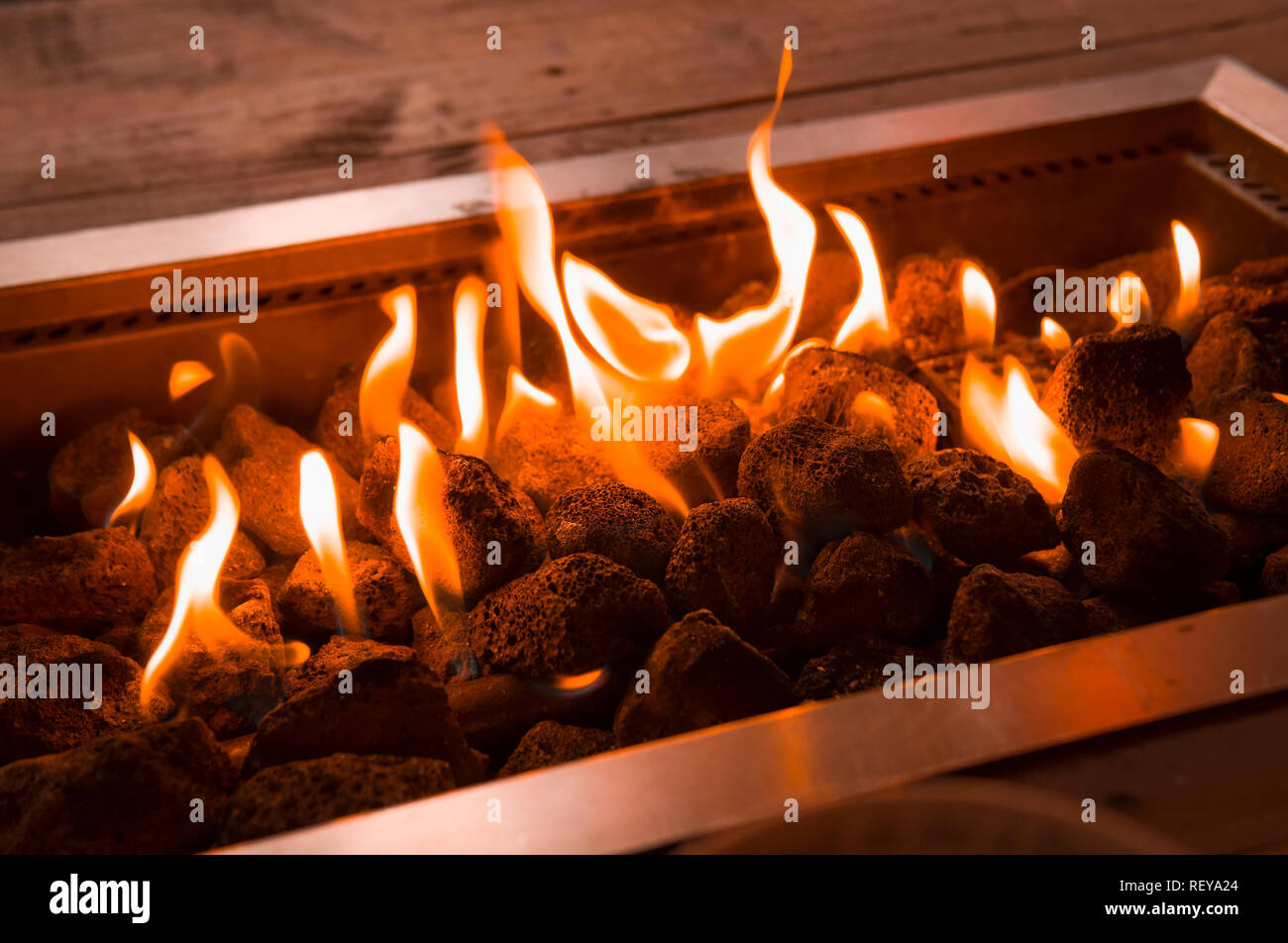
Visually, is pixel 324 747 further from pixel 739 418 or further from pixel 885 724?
pixel 739 418

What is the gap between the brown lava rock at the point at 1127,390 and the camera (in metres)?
1.10

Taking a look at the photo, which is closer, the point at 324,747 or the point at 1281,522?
the point at 324,747

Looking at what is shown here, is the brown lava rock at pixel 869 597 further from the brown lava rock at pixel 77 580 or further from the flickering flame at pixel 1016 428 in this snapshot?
the brown lava rock at pixel 77 580

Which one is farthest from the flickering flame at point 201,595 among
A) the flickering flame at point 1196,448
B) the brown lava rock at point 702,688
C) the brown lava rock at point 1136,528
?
the flickering flame at point 1196,448

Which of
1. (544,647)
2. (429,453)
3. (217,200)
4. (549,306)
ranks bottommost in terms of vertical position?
(544,647)

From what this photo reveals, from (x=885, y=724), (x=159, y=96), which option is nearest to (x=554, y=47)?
(x=159, y=96)

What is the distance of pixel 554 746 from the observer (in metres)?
0.86

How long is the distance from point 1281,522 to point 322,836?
908 millimetres

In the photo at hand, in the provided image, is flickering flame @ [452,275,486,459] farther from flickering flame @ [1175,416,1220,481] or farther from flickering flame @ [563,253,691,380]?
flickering flame @ [1175,416,1220,481]

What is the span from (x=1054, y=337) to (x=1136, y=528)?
44cm

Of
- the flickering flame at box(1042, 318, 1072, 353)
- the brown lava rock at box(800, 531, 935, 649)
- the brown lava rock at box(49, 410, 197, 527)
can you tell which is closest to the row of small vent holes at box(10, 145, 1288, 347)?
the brown lava rock at box(49, 410, 197, 527)

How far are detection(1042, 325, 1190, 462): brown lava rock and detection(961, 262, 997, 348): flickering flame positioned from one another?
207mm

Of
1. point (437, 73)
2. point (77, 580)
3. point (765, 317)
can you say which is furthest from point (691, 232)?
point (437, 73)
